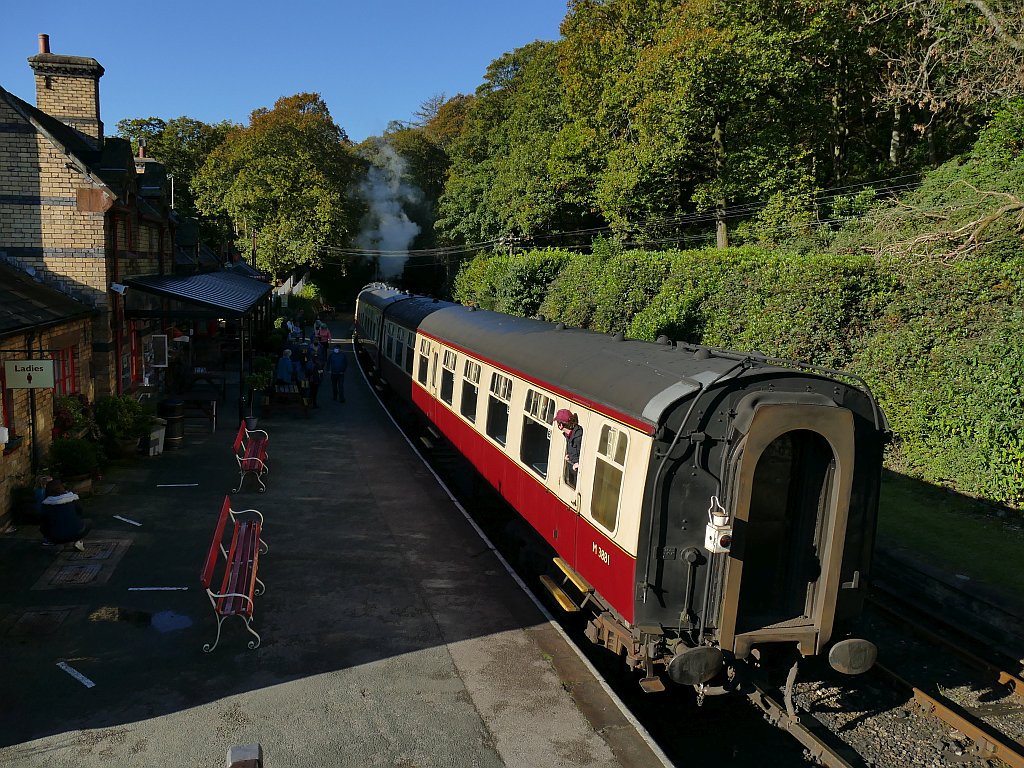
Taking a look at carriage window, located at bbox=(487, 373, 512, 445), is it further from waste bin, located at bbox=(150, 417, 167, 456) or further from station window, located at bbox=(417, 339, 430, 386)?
waste bin, located at bbox=(150, 417, 167, 456)

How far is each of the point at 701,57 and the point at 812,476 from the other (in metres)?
20.1

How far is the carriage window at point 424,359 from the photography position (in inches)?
618

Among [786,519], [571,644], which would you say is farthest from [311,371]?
[786,519]

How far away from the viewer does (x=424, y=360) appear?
16.0m

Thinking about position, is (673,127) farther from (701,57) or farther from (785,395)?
(785,395)

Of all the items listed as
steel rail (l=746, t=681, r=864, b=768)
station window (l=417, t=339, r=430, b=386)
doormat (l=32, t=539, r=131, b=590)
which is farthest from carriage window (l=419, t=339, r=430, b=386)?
steel rail (l=746, t=681, r=864, b=768)

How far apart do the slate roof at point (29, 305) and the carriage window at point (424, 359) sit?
6.16 metres

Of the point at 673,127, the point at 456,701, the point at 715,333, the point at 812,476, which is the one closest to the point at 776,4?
the point at 673,127

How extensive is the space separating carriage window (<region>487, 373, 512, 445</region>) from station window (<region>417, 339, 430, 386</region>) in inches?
196

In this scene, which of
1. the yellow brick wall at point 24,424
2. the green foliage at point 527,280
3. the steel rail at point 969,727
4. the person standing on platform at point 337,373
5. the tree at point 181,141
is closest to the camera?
the steel rail at point 969,727

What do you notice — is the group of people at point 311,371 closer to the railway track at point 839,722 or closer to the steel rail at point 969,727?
the railway track at point 839,722

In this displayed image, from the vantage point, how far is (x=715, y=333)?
18125 mm

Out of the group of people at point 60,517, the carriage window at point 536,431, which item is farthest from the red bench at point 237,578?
the carriage window at point 536,431

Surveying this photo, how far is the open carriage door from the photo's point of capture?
593 centimetres
